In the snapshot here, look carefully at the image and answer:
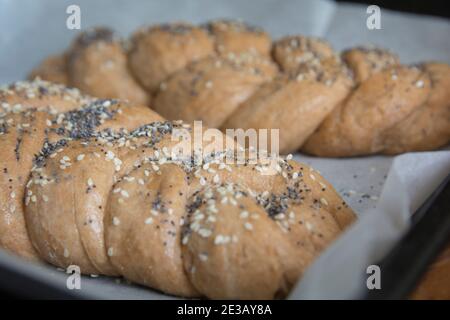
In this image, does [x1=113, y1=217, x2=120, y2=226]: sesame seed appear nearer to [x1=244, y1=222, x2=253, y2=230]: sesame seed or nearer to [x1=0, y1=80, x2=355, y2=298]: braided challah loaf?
[x1=0, y1=80, x2=355, y2=298]: braided challah loaf

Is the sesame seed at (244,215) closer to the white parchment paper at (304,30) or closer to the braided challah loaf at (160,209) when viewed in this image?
the braided challah loaf at (160,209)

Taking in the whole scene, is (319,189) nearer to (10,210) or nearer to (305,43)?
(10,210)

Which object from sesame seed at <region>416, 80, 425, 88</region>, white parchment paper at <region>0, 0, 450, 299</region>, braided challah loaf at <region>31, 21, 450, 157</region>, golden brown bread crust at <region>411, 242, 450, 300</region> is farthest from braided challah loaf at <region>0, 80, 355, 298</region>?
sesame seed at <region>416, 80, 425, 88</region>

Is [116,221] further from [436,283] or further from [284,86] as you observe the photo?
[284,86]

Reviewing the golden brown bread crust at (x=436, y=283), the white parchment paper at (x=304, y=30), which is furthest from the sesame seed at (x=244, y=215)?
the white parchment paper at (x=304, y=30)

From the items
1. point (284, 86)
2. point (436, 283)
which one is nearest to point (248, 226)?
point (436, 283)
